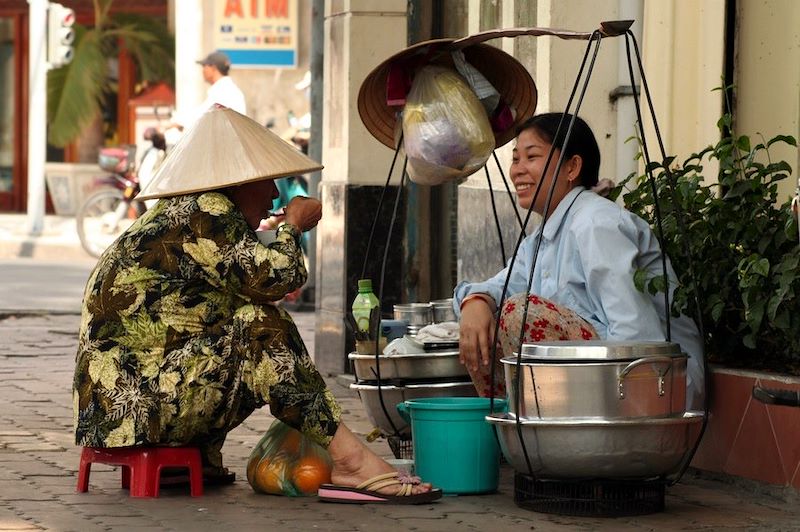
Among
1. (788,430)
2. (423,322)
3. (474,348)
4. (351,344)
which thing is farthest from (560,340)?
(351,344)

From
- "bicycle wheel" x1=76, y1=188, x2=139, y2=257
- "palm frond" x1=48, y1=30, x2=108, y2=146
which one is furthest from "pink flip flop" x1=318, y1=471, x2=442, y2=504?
"palm frond" x1=48, y1=30, x2=108, y2=146

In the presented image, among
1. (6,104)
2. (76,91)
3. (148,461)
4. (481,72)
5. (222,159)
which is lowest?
(148,461)

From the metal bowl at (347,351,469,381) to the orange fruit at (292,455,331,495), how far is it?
50cm

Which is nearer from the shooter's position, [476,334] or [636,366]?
[636,366]

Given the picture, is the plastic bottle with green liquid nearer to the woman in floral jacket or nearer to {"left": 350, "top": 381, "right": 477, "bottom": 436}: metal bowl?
{"left": 350, "top": 381, "right": 477, "bottom": 436}: metal bowl

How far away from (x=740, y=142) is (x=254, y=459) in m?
1.90

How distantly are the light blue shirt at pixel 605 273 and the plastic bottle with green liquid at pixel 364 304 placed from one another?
0.78 m

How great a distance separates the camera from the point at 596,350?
15.5 ft

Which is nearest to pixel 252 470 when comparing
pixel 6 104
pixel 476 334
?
pixel 476 334

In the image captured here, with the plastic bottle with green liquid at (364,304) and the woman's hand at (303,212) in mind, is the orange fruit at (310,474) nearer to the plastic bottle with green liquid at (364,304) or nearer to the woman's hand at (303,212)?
the woman's hand at (303,212)

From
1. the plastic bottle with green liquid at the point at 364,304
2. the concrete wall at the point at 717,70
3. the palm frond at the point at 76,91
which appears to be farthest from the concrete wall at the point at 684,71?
the palm frond at the point at 76,91

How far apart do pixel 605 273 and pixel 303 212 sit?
948 millimetres

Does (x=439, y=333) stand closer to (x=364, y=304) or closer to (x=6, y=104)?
(x=364, y=304)

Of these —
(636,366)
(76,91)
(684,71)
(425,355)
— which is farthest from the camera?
(76,91)
